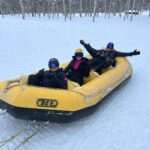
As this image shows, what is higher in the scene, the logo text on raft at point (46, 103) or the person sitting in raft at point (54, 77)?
the person sitting in raft at point (54, 77)

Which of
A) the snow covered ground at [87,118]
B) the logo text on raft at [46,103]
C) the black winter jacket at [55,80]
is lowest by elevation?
the snow covered ground at [87,118]

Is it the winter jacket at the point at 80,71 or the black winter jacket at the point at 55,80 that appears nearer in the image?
the black winter jacket at the point at 55,80

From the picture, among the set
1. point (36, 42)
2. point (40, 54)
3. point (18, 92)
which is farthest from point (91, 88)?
point (36, 42)

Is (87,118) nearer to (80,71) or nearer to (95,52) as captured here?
(80,71)

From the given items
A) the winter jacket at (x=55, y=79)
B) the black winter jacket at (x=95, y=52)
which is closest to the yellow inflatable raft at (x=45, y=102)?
the winter jacket at (x=55, y=79)

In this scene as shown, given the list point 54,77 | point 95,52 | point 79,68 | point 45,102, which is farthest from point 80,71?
point 45,102

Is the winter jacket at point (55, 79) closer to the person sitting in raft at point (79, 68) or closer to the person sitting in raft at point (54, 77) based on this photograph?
the person sitting in raft at point (54, 77)

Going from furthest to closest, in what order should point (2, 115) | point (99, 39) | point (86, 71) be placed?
1. point (99, 39)
2. point (86, 71)
3. point (2, 115)

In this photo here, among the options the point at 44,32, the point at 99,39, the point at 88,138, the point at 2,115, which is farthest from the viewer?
the point at 99,39

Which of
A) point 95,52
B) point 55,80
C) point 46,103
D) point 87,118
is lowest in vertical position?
point 87,118

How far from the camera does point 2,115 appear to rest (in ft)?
17.4

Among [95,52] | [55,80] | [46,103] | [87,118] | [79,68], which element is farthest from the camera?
[95,52]

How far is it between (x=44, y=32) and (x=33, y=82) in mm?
8795

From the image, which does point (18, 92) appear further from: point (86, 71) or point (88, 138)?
point (86, 71)
